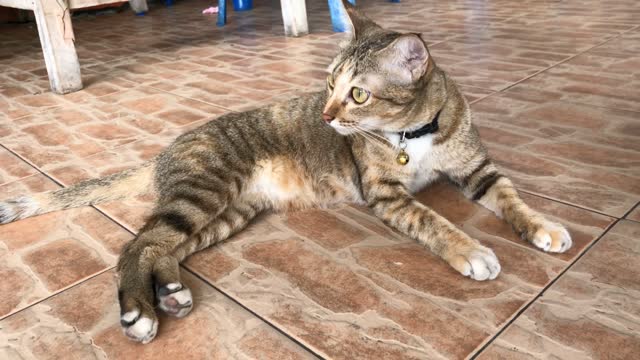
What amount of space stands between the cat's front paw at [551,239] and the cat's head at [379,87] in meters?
0.61

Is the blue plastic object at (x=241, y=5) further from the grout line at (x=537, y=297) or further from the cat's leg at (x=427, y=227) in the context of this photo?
the grout line at (x=537, y=297)

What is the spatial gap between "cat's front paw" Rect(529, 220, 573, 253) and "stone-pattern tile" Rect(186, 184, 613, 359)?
0.03 meters

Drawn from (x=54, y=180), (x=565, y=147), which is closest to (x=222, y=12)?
(x=54, y=180)

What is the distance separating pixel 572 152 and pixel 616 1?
4.91 meters

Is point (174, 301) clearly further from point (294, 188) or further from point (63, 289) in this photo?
point (294, 188)

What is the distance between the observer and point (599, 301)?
151 cm

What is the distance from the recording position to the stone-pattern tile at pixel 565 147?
2123mm

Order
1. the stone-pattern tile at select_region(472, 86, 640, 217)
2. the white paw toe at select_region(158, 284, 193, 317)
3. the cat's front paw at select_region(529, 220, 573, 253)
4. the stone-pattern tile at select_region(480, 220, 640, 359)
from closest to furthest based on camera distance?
the stone-pattern tile at select_region(480, 220, 640, 359)
the white paw toe at select_region(158, 284, 193, 317)
the cat's front paw at select_region(529, 220, 573, 253)
the stone-pattern tile at select_region(472, 86, 640, 217)

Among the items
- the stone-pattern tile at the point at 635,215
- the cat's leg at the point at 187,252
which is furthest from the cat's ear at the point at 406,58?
the stone-pattern tile at the point at 635,215

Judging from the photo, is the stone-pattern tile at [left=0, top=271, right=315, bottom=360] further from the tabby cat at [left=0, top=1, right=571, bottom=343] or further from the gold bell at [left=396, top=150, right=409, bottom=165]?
the gold bell at [left=396, top=150, right=409, bottom=165]

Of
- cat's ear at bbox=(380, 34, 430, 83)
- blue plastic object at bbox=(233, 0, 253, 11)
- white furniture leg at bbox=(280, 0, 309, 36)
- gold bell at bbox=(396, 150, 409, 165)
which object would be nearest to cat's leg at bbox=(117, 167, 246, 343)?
gold bell at bbox=(396, 150, 409, 165)

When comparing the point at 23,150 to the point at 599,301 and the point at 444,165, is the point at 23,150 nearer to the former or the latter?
the point at 444,165

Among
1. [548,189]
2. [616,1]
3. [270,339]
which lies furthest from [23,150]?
[616,1]

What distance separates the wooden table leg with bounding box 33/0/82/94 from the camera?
3797 mm
